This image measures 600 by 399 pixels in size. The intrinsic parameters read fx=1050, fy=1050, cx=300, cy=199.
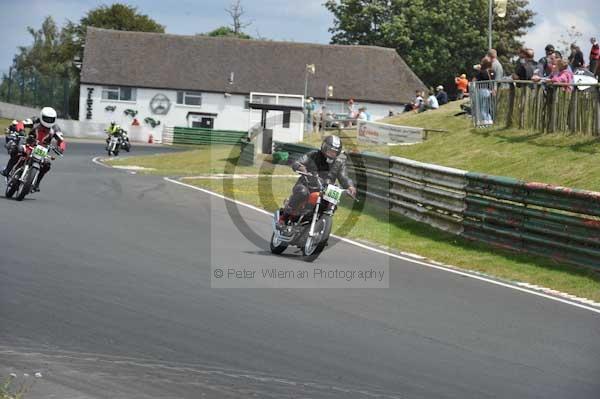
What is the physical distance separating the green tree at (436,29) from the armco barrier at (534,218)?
7178cm

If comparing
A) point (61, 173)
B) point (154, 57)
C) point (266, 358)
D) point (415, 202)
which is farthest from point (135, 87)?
point (266, 358)

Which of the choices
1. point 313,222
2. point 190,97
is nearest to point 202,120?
point 190,97

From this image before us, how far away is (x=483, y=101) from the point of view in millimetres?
28500

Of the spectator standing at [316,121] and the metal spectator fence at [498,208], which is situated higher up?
the spectator standing at [316,121]

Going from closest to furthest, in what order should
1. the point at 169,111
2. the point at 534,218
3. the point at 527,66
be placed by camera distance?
the point at 534,218
the point at 527,66
the point at 169,111

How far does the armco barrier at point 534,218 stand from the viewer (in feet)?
48.9

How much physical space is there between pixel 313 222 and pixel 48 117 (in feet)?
25.3

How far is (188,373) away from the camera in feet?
23.4

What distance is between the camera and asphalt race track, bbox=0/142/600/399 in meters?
7.11

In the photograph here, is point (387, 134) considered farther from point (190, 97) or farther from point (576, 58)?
point (190, 97)

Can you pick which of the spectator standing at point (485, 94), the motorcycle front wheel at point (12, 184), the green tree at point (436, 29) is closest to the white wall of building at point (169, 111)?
the green tree at point (436, 29)

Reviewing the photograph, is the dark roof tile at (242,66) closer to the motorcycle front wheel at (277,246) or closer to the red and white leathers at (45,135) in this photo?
the red and white leathers at (45,135)

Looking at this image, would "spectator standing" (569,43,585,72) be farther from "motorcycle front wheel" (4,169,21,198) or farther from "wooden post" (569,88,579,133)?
"motorcycle front wheel" (4,169,21,198)

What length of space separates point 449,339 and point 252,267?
Answer: 435cm
